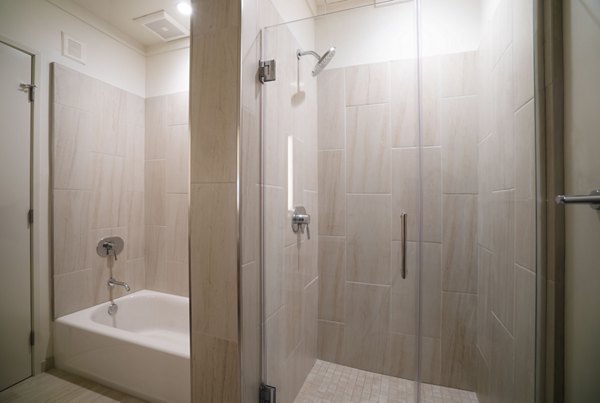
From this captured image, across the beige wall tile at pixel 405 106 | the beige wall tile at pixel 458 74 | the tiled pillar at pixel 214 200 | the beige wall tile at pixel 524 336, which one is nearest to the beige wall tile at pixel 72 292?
the tiled pillar at pixel 214 200

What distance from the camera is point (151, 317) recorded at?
179cm

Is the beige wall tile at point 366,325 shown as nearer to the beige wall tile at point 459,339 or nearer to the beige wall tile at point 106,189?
the beige wall tile at point 459,339

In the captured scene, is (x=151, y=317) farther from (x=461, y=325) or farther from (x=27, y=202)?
(x=461, y=325)

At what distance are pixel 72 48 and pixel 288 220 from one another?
150cm

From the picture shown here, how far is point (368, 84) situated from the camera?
4.02 feet

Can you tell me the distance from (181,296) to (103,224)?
0.73 metres

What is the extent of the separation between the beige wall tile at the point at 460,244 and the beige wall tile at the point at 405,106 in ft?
1.18

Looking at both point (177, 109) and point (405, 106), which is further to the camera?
point (177, 109)

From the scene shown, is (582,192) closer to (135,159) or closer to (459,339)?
(459,339)

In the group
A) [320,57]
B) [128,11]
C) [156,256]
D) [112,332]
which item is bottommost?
[112,332]

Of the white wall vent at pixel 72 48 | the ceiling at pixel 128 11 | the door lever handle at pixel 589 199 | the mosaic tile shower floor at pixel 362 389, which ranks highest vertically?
the ceiling at pixel 128 11

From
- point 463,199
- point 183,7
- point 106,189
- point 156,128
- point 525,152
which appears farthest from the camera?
point 156,128

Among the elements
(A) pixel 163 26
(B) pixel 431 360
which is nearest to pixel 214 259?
(B) pixel 431 360

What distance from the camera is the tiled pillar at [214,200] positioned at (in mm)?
939
